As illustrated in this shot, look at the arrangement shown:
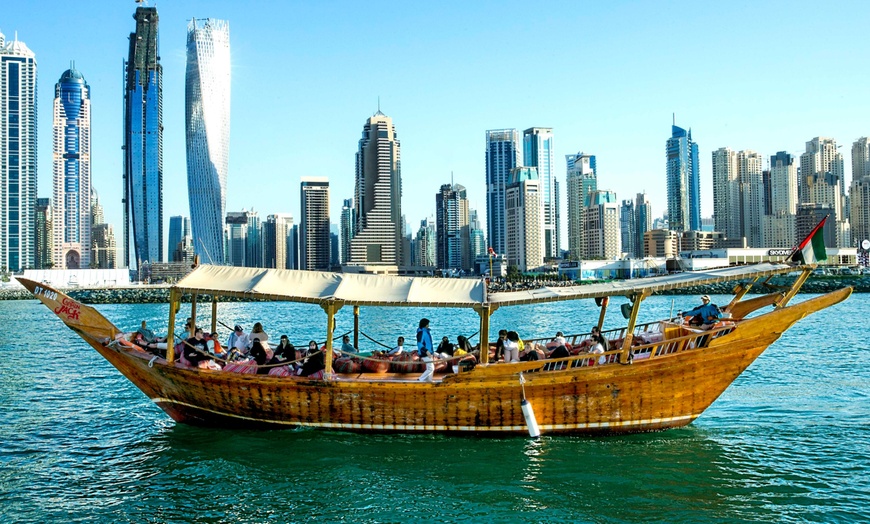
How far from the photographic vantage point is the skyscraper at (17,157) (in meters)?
188

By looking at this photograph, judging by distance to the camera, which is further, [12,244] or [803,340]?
[12,244]

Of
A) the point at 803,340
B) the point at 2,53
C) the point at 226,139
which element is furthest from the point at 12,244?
the point at 803,340

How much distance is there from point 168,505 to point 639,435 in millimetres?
7965

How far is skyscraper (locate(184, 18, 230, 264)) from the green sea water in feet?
482

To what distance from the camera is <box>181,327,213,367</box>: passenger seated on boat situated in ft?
45.0

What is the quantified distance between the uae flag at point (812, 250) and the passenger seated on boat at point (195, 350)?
10874mm

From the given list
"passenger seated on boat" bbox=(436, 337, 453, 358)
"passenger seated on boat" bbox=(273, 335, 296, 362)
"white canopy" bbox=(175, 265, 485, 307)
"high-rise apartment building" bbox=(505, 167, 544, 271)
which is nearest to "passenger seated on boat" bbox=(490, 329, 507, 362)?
"passenger seated on boat" bbox=(436, 337, 453, 358)

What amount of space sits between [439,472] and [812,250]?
7.39m

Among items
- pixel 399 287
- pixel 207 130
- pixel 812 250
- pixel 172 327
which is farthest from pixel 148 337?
pixel 207 130

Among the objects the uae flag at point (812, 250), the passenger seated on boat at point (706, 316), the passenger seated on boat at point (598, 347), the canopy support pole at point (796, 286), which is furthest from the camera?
the passenger seated on boat at point (706, 316)

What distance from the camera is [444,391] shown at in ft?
40.9

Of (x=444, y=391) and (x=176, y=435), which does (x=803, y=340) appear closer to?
(x=444, y=391)

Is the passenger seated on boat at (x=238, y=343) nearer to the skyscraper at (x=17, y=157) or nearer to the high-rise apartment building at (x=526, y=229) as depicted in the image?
the high-rise apartment building at (x=526, y=229)

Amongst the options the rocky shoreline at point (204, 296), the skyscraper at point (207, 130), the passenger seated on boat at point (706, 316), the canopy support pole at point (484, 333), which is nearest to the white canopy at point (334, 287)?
the canopy support pole at point (484, 333)
